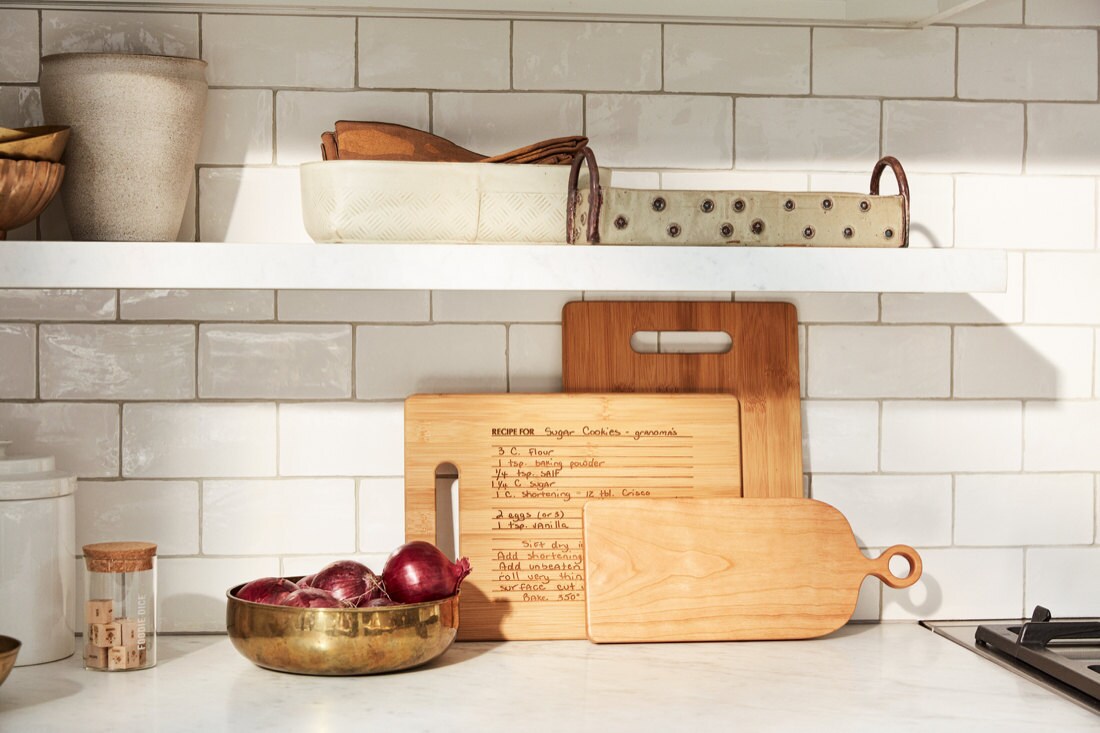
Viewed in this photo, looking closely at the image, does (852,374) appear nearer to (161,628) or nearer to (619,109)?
(619,109)

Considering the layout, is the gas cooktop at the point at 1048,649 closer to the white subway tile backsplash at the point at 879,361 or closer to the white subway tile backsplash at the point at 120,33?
the white subway tile backsplash at the point at 879,361

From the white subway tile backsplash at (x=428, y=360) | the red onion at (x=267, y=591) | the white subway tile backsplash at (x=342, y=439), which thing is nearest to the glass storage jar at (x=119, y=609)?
the red onion at (x=267, y=591)

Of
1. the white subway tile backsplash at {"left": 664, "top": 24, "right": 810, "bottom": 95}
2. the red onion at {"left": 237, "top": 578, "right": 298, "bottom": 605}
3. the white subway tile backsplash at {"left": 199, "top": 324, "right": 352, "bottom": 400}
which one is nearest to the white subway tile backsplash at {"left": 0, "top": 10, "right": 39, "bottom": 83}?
Answer: the white subway tile backsplash at {"left": 199, "top": 324, "right": 352, "bottom": 400}

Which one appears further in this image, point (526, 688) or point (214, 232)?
point (214, 232)

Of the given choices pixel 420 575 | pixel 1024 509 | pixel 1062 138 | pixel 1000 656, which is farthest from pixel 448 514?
pixel 1062 138

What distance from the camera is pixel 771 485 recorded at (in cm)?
158

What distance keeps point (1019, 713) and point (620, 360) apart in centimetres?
67

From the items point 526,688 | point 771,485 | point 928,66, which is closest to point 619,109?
point 928,66

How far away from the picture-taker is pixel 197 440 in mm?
1562

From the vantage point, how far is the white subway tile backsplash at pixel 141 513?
155 cm

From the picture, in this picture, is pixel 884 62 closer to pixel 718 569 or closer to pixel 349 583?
pixel 718 569

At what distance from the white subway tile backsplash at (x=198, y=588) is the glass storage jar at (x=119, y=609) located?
174 mm

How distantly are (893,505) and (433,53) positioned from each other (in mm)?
918

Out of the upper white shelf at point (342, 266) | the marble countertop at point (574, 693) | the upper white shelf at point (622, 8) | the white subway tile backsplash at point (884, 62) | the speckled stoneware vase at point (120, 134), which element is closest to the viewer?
the marble countertop at point (574, 693)
